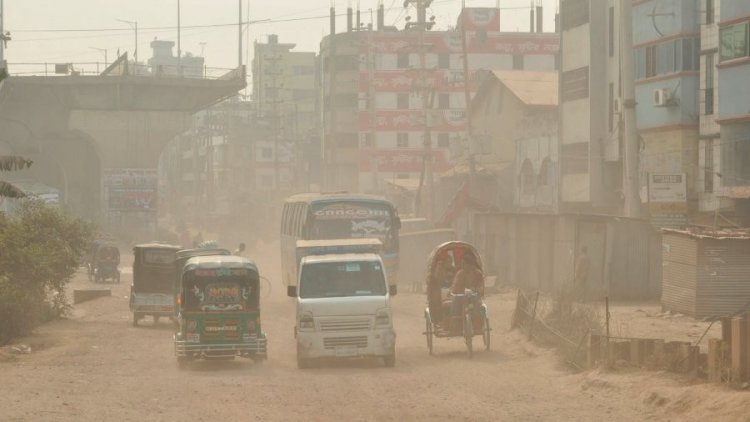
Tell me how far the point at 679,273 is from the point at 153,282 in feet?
49.4

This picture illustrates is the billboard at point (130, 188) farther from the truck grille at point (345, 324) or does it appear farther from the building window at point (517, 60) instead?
the truck grille at point (345, 324)

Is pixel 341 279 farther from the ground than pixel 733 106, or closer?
closer

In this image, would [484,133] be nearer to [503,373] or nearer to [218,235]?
[218,235]

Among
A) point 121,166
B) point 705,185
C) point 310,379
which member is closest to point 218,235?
point 121,166

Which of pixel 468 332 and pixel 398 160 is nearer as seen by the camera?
pixel 468 332

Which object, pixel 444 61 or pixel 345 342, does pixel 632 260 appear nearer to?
pixel 345 342

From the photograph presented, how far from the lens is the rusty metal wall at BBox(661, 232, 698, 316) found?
30.4 meters

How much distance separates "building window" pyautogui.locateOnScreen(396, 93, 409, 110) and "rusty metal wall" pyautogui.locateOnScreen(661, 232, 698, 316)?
9142 centimetres

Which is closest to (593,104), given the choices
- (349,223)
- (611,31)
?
(611,31)

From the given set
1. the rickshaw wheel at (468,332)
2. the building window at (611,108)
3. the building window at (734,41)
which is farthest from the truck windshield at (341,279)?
the building window at (611,108)

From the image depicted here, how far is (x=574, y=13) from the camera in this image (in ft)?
206

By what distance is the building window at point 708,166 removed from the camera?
4747 cm

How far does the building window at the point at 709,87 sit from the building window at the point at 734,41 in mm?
4447

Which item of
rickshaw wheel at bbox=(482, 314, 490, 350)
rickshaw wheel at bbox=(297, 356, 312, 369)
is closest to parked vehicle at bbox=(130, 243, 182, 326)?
rickshaw wheel at bbox=(297, 356, 312, 369)
